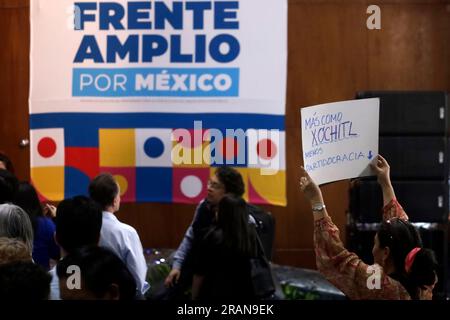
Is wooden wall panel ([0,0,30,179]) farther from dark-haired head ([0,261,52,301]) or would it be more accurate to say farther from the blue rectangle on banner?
dark-haired head ([0,261,52,301])

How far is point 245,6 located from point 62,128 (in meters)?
0.97

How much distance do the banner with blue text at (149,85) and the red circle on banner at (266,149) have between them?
1.1 inches

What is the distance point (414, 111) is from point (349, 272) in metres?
2.50

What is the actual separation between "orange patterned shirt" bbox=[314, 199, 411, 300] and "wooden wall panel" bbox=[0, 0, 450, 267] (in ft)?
6.06

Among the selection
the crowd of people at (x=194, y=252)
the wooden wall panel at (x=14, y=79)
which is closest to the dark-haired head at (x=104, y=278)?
the crowd of people at (x=194, y=252)

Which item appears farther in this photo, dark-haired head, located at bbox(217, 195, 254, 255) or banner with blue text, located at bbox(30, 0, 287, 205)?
banner with blue text, located at bbox(30, 0, 287, 205)

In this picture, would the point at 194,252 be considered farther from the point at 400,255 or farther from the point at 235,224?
the point at 400,255

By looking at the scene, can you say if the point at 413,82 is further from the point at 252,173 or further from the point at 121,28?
the point at 121,28

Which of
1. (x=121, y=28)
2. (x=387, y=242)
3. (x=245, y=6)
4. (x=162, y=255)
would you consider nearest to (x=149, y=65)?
(x=121, y=28)

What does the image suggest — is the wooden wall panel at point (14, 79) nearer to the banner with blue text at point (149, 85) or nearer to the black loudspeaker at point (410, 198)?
the banner with blue text at point (149, 85)

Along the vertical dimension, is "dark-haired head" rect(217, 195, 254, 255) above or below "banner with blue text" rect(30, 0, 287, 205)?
below

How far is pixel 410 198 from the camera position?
14.7 ft

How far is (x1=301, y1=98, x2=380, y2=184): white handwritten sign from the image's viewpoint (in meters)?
2.28

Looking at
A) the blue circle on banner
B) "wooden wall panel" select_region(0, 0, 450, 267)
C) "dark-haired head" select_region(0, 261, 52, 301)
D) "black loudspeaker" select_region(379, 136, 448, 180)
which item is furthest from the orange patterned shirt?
"black loudspeaker" select_region(379, 136, 448, 180)
